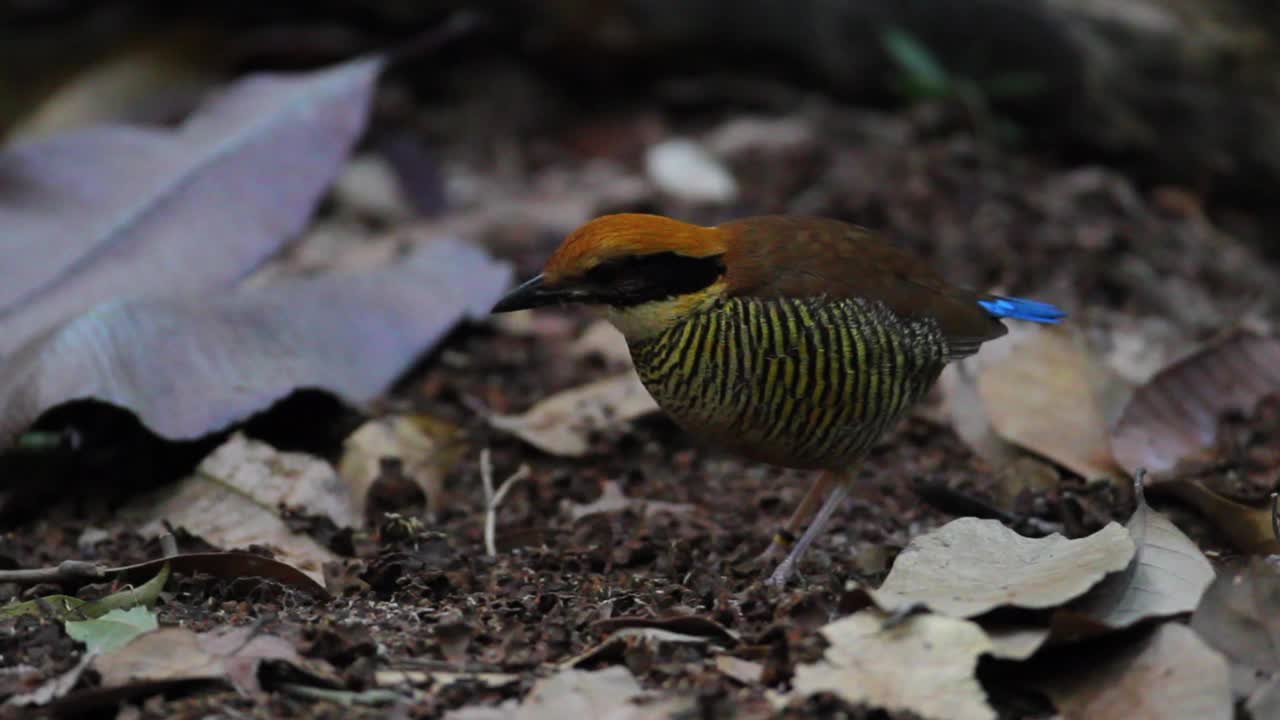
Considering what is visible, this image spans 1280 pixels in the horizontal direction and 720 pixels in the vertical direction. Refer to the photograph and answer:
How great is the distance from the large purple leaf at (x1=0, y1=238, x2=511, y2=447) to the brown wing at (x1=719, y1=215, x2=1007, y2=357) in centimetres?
164

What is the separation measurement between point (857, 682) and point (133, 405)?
2.55 metres

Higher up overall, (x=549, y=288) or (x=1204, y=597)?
(x=549, y=288)

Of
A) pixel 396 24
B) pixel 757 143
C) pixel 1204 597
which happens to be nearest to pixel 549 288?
pixel 1204 597

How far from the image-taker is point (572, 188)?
7680 millimetres

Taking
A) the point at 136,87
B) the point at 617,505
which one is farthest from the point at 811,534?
the point at 136,87

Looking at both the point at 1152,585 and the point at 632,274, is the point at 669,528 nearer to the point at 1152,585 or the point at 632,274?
the point at 632,274

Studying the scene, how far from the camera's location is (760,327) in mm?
4207

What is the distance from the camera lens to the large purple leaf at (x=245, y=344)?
471cm

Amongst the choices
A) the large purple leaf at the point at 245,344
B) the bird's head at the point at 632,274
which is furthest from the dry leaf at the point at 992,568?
the large purple leaf at the point at 245,344

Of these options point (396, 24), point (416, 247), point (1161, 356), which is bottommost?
point (1161, 356)

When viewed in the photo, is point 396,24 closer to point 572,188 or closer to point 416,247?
point 572,188

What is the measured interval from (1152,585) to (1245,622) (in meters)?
0.22

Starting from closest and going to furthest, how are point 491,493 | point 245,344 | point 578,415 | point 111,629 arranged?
point 111,629 < point 491,493 < point 245,344 < point 578,415

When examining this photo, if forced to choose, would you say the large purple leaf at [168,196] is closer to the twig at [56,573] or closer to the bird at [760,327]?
the twig at [56,573]
